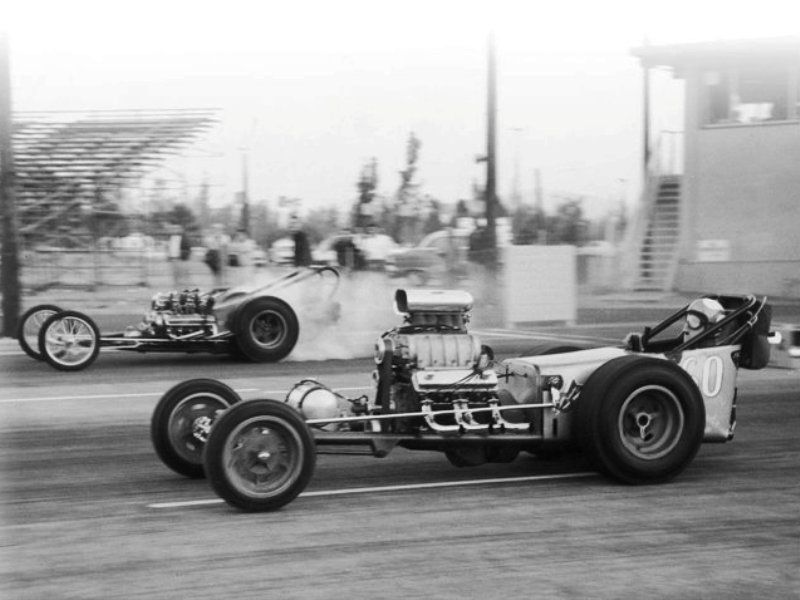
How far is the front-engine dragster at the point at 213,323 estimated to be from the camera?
12.5 m

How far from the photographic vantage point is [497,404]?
21.3 ft

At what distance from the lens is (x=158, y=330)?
41.7 feet

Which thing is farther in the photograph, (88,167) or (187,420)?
(88,167)

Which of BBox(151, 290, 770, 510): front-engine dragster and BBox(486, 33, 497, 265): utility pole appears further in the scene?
BBox(486, 33, 497, 265): utility pole

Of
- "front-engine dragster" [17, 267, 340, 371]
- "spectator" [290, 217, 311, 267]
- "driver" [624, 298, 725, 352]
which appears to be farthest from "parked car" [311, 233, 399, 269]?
"driver" [624, 298, 725, 352]

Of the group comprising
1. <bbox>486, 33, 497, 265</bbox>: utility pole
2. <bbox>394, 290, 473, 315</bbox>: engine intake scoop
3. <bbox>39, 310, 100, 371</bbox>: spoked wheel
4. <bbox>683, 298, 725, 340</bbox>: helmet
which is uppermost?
<bbox>486, 33, 497, 265</bbox>: utility pole

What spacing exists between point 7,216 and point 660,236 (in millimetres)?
9729

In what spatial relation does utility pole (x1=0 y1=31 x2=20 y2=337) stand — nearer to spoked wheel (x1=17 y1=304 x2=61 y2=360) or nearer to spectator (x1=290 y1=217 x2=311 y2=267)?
spoked wheel (x1=17 y1=304 x2=61 y2=360)

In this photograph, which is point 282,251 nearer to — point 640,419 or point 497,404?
point 497,404

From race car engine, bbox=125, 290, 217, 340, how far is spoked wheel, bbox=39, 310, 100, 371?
51 centimetres

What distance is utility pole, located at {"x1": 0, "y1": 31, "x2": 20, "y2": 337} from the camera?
50.8 feet

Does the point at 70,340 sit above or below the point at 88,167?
below

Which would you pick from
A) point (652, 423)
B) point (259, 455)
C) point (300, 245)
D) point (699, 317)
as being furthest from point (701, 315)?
point (300, 245)

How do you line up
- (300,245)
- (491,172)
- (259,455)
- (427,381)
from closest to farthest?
(259,455) < (427,381) < (300,245) < (491,172)
